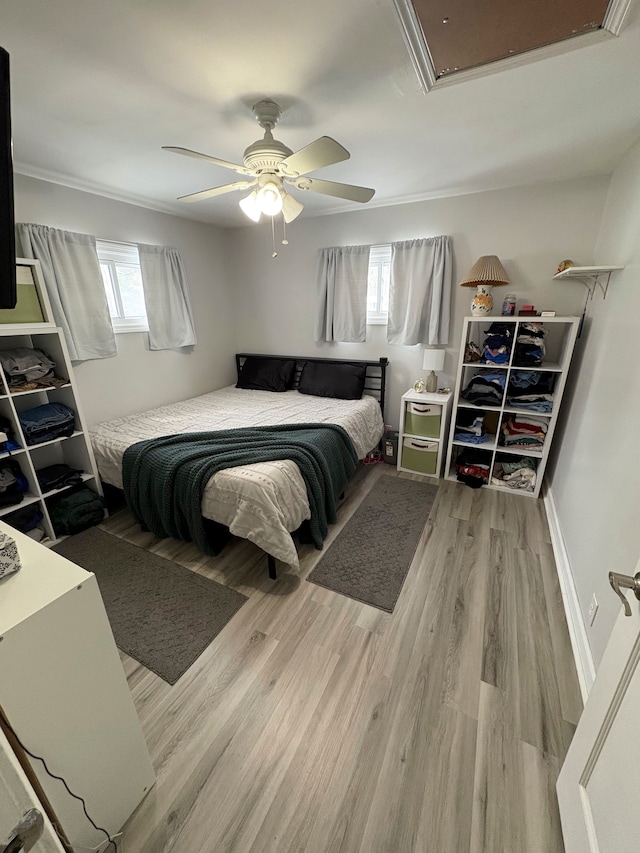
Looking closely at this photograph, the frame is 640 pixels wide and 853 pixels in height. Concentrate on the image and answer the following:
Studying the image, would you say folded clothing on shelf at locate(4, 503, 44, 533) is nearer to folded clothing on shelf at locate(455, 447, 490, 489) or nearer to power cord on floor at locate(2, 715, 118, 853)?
power cord on floor at locate(2, 715, 118, 853)

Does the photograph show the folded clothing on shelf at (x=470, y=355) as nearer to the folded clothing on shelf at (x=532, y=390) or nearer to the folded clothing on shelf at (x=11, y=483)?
Result: the folded clothing on shelf at (x=532, y=390)

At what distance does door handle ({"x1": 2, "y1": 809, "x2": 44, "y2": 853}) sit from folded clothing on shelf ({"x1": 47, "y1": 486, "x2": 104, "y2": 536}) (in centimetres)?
231

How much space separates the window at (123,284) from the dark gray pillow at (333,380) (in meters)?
1.70

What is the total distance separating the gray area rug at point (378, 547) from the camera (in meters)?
1.97

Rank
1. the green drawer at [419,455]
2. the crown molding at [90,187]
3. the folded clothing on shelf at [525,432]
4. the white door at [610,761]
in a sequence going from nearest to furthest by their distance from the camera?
the white door at [610,761], the crown molding at [90,187], the folded clothing on shelf at [525,432], the green drawer at [419,455]

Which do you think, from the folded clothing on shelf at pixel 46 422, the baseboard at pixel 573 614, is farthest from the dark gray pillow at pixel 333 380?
→ the folded clothing on shelf at pixel 46 422

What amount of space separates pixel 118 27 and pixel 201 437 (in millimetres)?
1925

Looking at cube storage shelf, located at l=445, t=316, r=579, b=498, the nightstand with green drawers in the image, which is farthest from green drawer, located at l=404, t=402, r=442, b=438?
cube storage shelf, located at l=445, t=316, r=579, b=498

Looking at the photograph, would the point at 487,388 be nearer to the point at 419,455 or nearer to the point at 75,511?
the point at 419,455

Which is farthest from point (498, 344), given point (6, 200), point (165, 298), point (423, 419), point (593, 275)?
point (165, 298)

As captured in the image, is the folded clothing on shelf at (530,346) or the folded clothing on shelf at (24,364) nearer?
the folded clothing on shelf at (24,364)

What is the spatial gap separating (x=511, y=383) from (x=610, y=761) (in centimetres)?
243

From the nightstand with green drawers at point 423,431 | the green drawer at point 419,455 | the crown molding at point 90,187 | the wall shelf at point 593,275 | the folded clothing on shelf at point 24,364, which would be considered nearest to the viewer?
the wall shelf at point 593,275

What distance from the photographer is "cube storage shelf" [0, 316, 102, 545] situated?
6.87 feet
